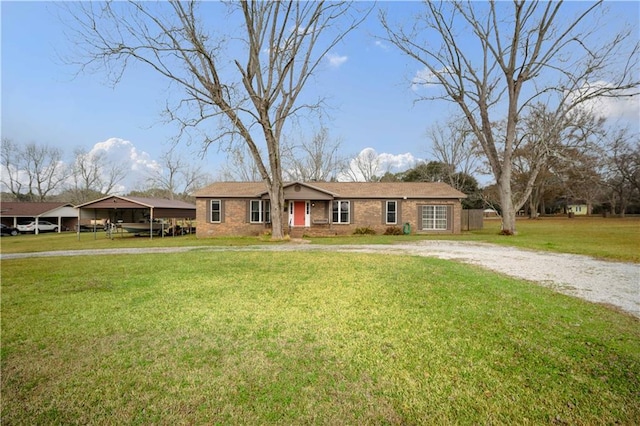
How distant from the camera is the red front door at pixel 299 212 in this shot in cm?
2223

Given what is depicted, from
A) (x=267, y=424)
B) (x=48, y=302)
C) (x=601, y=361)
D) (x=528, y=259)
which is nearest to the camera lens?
(x=267, y=424)

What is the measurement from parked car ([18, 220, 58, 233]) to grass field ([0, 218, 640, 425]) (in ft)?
125

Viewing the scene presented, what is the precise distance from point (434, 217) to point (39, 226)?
41.7m

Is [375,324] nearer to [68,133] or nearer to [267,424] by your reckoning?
[267,424]

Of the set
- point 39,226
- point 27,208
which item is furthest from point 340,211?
point 27,208

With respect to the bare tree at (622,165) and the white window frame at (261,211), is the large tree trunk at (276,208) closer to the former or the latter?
the white window frame at (261,211)

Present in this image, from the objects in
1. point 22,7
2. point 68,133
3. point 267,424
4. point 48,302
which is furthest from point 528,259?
point 68,133

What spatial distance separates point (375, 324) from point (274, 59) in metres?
17.3

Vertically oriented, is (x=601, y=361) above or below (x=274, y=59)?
below

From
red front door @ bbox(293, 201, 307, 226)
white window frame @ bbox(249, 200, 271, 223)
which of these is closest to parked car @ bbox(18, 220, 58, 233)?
white window frame @ bbox(249, 200, 271, 223)

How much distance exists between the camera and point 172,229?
2581 cm

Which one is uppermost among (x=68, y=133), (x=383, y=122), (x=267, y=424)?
(x=383, y=122)

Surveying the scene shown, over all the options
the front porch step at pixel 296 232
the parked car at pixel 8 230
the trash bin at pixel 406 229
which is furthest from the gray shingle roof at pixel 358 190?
the parked car at pixel 8 230

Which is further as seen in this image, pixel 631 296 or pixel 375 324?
pixel 631 296
